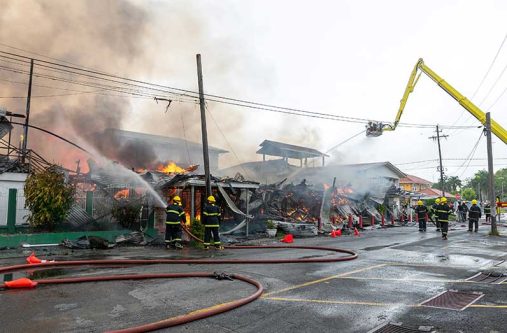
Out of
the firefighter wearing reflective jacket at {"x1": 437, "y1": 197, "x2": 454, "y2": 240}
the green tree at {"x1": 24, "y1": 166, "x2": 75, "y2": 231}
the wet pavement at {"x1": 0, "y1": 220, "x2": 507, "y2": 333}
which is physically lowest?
the wet pavement at {"x1": 0, "y1": 220, "x2": 507, "y2": 333}

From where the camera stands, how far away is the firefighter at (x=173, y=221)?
38.9 ft

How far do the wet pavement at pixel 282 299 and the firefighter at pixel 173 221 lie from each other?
3.13 meters

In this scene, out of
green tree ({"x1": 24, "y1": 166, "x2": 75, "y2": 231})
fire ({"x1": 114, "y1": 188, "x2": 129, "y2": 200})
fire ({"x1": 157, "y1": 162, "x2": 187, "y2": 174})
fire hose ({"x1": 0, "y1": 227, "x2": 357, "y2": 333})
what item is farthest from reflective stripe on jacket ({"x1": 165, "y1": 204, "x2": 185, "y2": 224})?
fire ({"x1": 157, "y1": 162, "x2": 187, "y2": 174})

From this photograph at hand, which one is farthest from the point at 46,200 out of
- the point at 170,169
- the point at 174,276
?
the point at 170,169

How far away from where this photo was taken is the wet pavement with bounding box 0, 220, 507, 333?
453cm

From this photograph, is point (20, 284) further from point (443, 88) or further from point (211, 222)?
point (443, 88)

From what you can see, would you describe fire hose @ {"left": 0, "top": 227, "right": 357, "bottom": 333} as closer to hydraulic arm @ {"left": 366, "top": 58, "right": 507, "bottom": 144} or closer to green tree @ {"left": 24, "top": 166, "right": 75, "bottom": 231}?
green tree @ {"left": 24, "top": 166, "right": 75, "bottom": 231}

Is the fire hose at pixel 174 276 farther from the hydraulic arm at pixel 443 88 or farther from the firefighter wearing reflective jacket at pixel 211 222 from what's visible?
the hydraulic arm at pixel 443 88

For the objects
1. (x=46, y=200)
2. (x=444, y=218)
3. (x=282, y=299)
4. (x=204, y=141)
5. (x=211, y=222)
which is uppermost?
(x=204, y=141)

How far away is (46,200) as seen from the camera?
12.2 m

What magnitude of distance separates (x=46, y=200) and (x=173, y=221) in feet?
14.1

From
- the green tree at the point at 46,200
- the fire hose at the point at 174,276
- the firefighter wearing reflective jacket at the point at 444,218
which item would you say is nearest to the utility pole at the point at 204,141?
the fire hose at the point at 174,276

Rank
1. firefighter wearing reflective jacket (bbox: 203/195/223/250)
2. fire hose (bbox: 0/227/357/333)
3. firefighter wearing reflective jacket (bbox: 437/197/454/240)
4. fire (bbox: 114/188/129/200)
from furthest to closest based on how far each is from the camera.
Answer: fire (bbox: 114/188/129/200), firefighter wearing reflective jacket (bbox: 437/197/454/240), firefighter wearing reflective jacket (bbox: 203/195/223/250), fire hose (bbox: 0/227/357/333)

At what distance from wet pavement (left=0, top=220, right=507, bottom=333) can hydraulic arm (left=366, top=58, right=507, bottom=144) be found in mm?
15720
